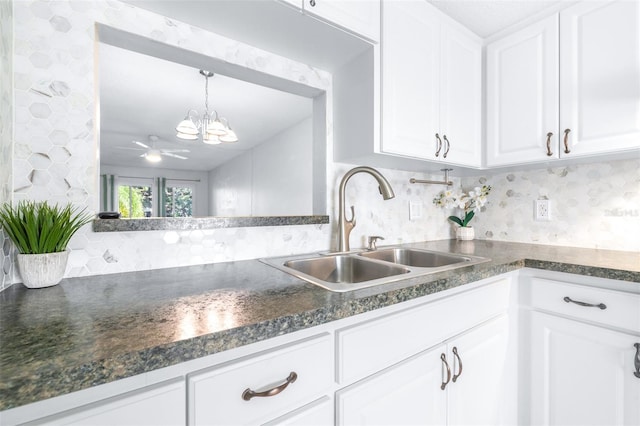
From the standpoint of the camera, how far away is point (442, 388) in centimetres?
93

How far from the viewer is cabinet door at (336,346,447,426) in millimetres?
707

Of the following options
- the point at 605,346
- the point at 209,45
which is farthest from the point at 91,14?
the point at 605,346

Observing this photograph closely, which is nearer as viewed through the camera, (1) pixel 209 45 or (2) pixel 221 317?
(2) pixel 221 317

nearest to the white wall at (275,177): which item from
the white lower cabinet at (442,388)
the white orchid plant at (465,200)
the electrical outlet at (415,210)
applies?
the electrical outlet at (415,210)

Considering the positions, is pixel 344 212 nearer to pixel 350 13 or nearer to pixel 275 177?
pixel 350 13

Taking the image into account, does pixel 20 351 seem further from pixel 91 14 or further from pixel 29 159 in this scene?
pixel 91 14

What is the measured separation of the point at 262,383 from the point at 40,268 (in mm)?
694

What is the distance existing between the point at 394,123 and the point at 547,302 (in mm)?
975

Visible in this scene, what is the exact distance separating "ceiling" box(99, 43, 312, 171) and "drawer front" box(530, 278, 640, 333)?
2.35 metres

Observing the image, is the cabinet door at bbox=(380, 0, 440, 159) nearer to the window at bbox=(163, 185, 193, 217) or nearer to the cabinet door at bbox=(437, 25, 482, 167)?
the cabinet door at bbox=(437, 25, 482, 167)

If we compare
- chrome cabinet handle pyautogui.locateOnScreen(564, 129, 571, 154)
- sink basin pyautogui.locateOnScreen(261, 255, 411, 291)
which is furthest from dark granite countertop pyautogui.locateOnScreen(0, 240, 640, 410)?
chrome cabinet handle pyautogui.locateOnScreen(564, 129, 571, 154)

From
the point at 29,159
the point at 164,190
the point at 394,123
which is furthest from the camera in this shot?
the point at 164,190

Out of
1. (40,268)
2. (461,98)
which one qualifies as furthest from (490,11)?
(40,268)

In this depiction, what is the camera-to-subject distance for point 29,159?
838 millimetres
